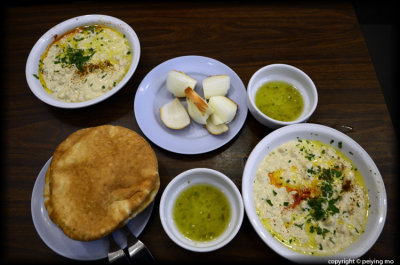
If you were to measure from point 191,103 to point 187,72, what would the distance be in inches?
17.3

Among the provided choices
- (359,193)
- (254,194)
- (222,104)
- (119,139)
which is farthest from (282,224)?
(119,139)

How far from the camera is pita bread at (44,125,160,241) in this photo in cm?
161

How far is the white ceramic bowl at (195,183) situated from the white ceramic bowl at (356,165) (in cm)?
9

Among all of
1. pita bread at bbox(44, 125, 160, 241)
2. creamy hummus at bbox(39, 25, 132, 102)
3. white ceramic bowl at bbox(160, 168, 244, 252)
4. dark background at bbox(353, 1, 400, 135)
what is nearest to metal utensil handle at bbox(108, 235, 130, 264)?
pita bread at bbox(44, 125, 160, 241)

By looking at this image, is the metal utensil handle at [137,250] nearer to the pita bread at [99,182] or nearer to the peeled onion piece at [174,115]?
the pita bread at [99,182]

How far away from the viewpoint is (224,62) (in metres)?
2.52

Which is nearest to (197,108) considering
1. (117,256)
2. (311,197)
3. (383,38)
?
(311,197)

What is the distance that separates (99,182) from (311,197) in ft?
4.70

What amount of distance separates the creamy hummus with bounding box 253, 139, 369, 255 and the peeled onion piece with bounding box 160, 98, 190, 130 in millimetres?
698

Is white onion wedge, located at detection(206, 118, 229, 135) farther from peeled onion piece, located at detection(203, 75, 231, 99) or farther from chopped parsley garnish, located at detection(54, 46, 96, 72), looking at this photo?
chopped parsley garnish, located at detection(54, 46, 96, 72)

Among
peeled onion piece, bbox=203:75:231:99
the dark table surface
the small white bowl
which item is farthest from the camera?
peeled onion piece, bbox=203:75:231:99

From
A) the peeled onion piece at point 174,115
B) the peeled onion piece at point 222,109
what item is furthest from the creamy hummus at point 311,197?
the peeled onion piece at point 174,115

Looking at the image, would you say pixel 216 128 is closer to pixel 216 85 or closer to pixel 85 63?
pixel 216 85

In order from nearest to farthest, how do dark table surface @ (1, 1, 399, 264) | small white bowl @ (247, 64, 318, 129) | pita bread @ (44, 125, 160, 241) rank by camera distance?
pita bread @ (44, 125, 160, 241), dark table surface @ (1, 1, 399, 264), small white bowl @ (247, 64, 318, 129)
